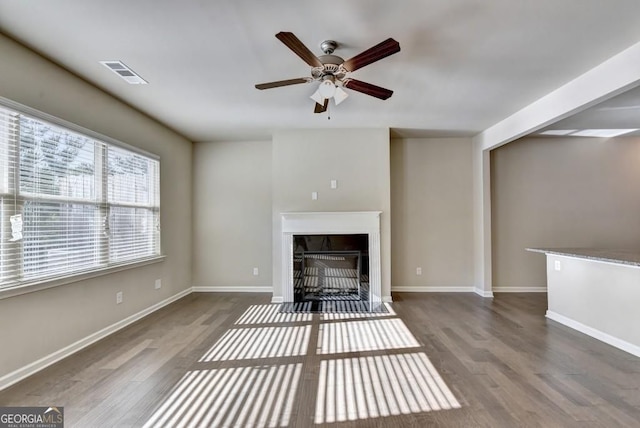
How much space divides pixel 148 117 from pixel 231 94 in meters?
1.51

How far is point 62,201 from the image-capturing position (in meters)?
2.83

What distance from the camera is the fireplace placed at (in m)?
4.60

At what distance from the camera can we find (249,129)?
472cm

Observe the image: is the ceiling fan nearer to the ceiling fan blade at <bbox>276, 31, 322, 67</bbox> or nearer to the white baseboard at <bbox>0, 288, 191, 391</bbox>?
the ceiling fan blade at <bbox>276, 31, 322, 67</bbox>

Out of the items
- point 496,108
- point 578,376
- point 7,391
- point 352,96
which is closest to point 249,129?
point 352,96

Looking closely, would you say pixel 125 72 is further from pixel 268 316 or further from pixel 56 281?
pixel 268 316

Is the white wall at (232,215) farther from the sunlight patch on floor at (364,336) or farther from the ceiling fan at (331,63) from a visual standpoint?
the ceiling fan at (331,63)

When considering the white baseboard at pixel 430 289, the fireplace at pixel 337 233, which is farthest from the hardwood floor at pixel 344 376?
the white baseboard at pixel 430 289

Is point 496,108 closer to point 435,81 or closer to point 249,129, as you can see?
point 435,81

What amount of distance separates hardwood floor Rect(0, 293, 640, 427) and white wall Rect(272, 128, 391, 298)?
5.47 feet

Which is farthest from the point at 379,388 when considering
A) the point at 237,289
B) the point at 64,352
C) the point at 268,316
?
the point at 237,289

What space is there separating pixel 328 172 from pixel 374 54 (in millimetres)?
2670

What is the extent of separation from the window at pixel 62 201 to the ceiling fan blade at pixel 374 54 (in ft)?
8.38

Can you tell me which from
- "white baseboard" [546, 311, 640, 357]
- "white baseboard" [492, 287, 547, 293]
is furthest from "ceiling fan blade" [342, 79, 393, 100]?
"white baseboard" [492, 287, 547, 293]
